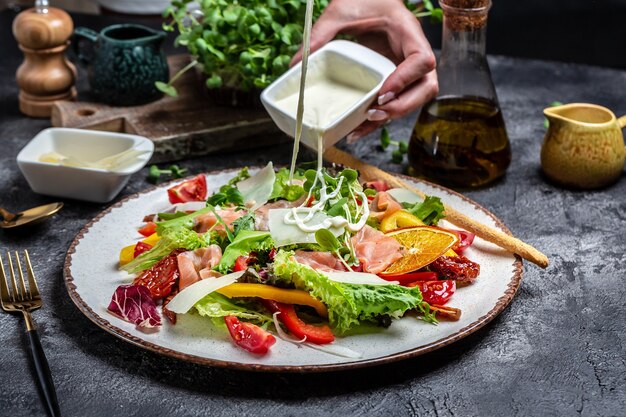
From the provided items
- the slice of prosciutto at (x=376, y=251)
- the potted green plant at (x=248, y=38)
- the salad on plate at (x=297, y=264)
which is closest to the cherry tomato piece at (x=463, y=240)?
the salad on plate at (x=297, y=264)

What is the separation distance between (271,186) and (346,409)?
2.33 ft

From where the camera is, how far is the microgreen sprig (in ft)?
9.51

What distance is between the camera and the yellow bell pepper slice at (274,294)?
1862 mm

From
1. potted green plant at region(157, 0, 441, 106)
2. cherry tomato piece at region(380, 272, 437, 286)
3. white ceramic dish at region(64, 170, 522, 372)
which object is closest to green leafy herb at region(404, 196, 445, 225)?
white ceramic dish at region(64, 170, 522, 372)

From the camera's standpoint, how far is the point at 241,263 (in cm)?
195

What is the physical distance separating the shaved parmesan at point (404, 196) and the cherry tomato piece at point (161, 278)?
652 mm

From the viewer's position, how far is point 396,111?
2508mm

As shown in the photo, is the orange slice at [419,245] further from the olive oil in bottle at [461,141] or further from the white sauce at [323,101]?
the olive oil in bottle at [461,141]

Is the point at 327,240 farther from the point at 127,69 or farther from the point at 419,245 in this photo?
the point at 127,69

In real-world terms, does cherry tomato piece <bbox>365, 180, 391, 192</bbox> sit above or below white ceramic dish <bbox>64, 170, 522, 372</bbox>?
below

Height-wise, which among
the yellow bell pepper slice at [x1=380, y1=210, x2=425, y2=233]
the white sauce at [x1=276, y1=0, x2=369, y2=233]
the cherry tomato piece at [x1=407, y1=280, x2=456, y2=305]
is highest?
the white sauce at [x1=276, y1=0, x2=369, y2=233]

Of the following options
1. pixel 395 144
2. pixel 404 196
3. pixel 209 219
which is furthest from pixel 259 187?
pixel 395 144

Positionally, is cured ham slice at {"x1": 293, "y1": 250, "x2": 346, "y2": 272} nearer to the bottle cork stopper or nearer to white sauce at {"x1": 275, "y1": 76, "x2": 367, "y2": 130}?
white sauce at {"x1": 275, "y1": 76, "x2": 367, "y2": 130}

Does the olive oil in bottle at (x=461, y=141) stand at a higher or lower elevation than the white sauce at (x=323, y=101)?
lower
